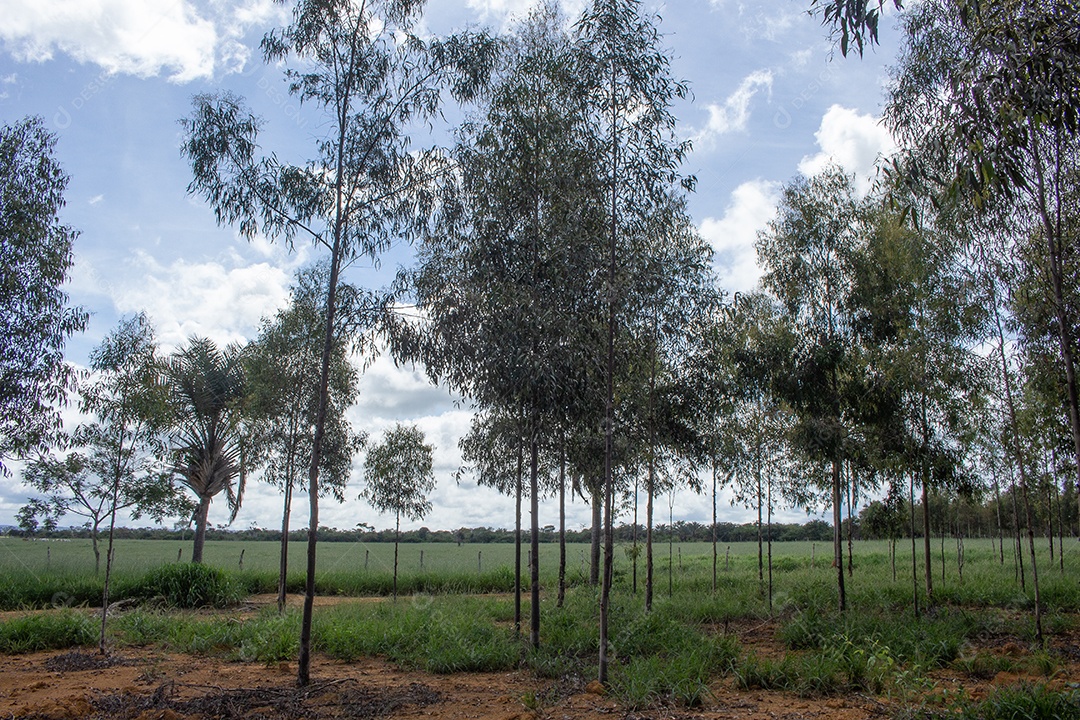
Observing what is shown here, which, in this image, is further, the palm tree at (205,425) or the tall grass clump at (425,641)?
the palm tree at (205,425)

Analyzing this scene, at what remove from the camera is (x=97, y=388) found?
38.0 ft

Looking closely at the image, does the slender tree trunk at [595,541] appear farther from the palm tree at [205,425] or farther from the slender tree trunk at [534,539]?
the palm tree at [205,425]

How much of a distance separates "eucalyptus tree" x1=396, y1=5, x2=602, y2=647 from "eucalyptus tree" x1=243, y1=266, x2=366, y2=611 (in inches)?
229

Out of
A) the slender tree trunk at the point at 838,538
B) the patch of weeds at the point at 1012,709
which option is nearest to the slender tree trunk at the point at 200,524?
the slender tree trunk at the point at 838,538

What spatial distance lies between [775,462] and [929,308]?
5.66 metres

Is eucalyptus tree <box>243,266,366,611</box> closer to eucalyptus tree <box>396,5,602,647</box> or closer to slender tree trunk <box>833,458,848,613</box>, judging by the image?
eucalyptus tree <box>396,5,602,647</box>

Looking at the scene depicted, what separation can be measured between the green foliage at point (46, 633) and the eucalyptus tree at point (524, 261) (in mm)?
7913

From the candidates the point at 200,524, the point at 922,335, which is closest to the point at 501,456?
the point at 922,335

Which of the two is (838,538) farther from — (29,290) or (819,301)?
(29,290)

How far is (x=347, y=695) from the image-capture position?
795cm

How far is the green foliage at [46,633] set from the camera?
451 inches

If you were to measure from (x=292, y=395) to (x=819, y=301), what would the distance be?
12.3 meters

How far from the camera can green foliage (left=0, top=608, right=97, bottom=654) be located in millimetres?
11445

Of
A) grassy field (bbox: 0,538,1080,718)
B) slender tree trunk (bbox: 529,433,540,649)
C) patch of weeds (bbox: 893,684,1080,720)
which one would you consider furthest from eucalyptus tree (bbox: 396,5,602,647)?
patch of weeds (bbox: 893,684,1080,720)
